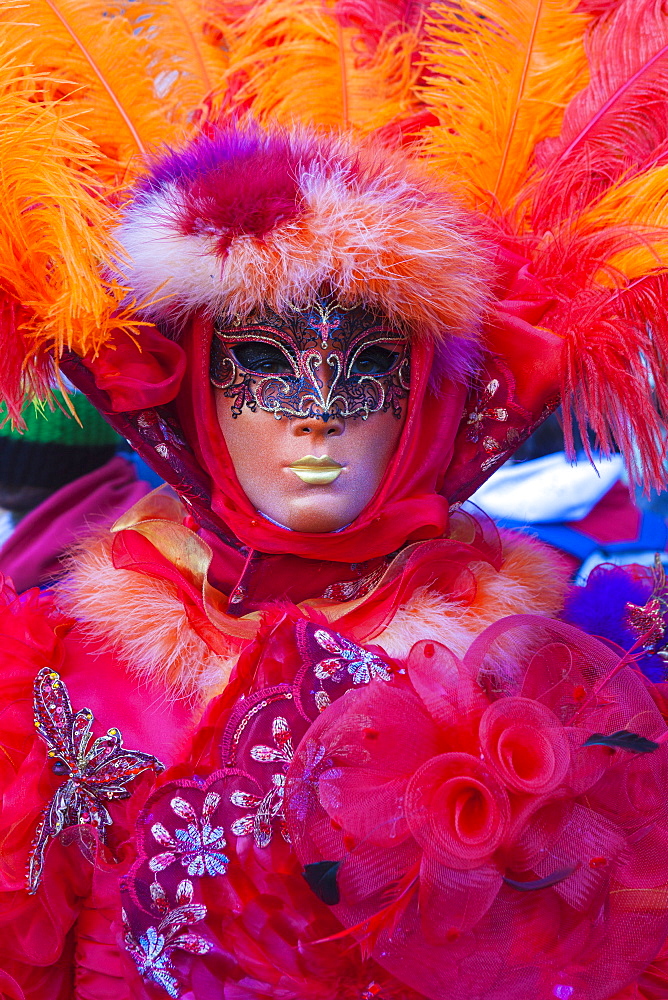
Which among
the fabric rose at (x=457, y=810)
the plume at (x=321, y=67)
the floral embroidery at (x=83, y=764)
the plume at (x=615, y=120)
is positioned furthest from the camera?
the plume at (x=321, y=67)

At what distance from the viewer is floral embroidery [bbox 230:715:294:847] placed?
3.02 feet

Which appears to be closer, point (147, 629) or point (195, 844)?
point (195, 844)

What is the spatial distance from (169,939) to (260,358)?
0.61 m

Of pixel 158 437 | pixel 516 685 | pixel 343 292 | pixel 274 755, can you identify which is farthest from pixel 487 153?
pixel 274 755

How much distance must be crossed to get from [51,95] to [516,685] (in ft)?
3.13

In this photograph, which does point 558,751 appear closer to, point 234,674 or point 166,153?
point 234,674

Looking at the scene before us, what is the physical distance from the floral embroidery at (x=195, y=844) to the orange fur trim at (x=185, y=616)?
161 millimetres

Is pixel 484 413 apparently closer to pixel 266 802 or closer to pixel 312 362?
pixel 312 362

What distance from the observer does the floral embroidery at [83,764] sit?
1032 millimetres

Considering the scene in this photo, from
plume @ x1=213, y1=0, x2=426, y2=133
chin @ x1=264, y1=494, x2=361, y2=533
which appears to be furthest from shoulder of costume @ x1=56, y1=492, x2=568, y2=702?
plume @ x1=213, y1=0, x2=426, y2=133

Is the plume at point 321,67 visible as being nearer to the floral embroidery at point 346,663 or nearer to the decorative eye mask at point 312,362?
the decorative eye mask at point 312,362

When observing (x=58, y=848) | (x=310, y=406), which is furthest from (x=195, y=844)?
(x=310, y=406)

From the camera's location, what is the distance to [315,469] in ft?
3.46

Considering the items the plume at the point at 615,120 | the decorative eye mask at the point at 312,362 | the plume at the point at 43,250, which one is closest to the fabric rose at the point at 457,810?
the decorative eye mask at the point at 312,362
